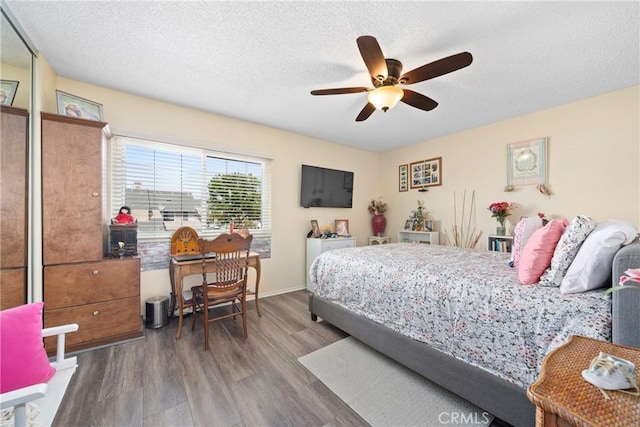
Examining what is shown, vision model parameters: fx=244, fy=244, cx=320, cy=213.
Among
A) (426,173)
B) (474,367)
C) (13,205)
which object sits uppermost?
(426,173)

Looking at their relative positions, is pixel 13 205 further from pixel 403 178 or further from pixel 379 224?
pixel 403 178

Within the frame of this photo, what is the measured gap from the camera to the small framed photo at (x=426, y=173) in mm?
4102

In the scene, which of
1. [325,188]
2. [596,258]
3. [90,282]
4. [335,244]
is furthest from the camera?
[325,188]

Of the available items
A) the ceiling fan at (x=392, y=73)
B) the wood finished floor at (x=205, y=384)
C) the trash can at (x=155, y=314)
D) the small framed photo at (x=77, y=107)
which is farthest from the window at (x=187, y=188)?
the ceiling fan at (x=392, y=73)

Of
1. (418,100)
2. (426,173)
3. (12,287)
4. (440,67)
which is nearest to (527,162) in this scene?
(426,173)

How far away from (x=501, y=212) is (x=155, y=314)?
432 cm

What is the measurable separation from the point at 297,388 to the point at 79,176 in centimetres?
249

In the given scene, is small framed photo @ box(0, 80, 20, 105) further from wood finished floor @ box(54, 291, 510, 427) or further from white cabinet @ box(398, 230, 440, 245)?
white cabinet @ box(398, 230, 440, 245)

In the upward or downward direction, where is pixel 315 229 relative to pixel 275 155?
downward

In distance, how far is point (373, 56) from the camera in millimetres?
1653

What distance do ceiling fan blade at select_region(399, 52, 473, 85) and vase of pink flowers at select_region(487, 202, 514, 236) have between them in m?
2.29

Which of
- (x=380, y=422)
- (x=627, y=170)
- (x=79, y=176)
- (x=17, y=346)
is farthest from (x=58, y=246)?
(x=627, y=170)

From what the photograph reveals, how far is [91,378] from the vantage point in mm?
1754

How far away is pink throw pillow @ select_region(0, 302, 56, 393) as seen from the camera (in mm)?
974
